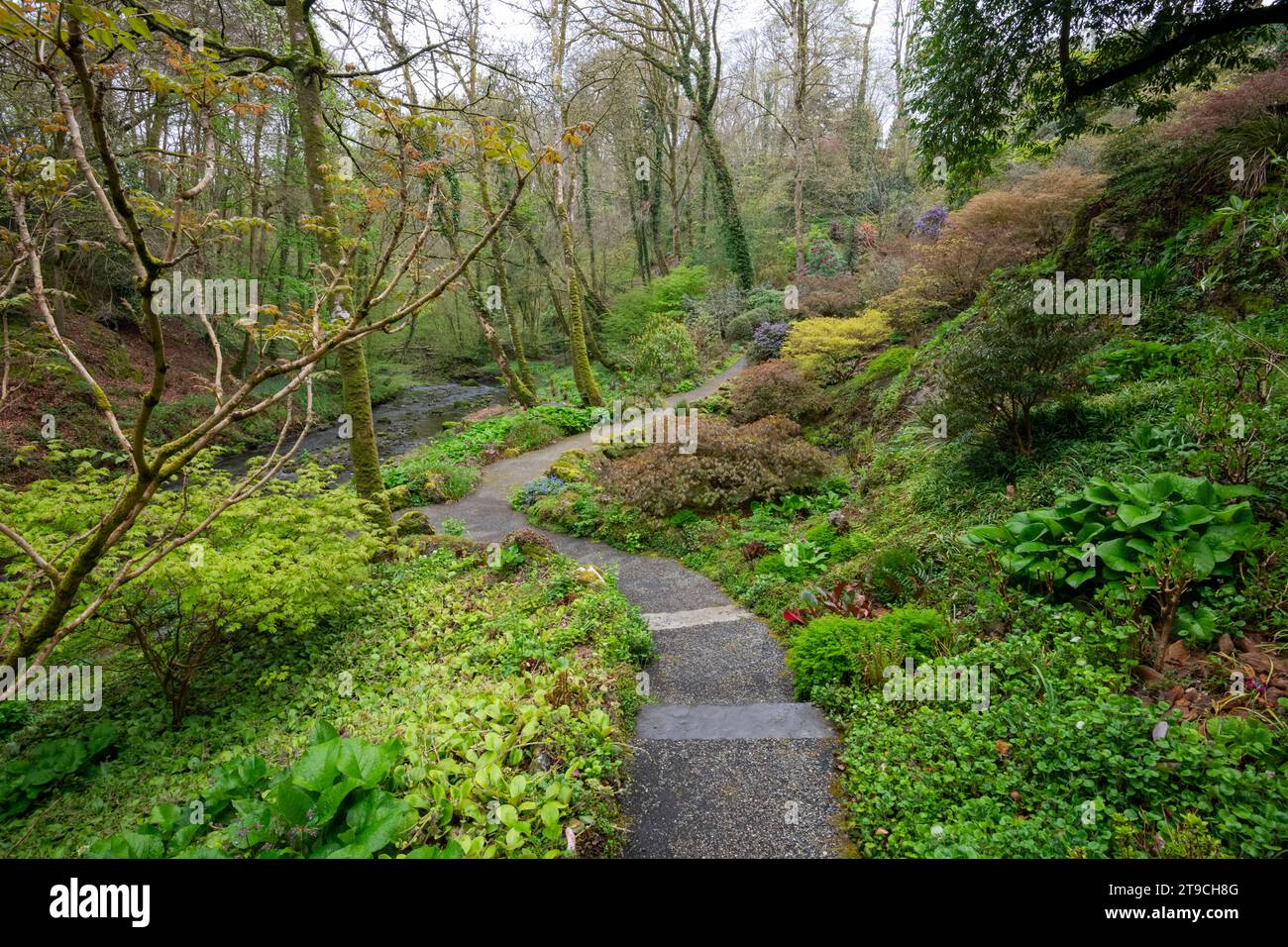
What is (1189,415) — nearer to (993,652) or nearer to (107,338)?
(993,652)

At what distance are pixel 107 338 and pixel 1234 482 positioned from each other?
2402cm

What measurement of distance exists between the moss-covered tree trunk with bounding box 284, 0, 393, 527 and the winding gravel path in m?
4.09

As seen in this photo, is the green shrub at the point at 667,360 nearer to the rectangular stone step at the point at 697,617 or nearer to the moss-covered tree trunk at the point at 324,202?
the moss-covered tree trunk at the point at 324,202

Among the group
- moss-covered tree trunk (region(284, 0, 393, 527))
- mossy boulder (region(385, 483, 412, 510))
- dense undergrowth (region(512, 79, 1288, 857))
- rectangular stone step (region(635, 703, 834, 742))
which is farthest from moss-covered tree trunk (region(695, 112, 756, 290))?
rectangular stone step (region(635, 703, 834, 742))

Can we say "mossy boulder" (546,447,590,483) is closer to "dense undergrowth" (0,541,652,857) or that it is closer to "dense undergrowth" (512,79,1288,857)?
"dense undergrowth" (512,79,1288,857)

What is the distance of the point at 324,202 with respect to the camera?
5.90 metres

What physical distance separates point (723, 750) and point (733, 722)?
1.11 feet

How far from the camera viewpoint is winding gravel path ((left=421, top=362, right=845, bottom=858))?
10.2 feet

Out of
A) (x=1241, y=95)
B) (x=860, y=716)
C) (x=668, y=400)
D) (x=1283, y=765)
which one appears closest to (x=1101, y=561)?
(x=1283, y=765)

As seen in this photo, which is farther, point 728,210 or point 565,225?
point 728,210

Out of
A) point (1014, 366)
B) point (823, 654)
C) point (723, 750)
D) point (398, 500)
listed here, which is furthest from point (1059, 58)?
point (398, 500)

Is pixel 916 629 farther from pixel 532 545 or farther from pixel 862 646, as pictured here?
pixel 532 545

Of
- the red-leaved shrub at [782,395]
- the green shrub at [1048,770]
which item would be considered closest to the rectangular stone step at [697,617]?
the green shrub at [1048,770]

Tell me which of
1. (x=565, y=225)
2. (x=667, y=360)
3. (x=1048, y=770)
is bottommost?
(x=1048, y=770)
